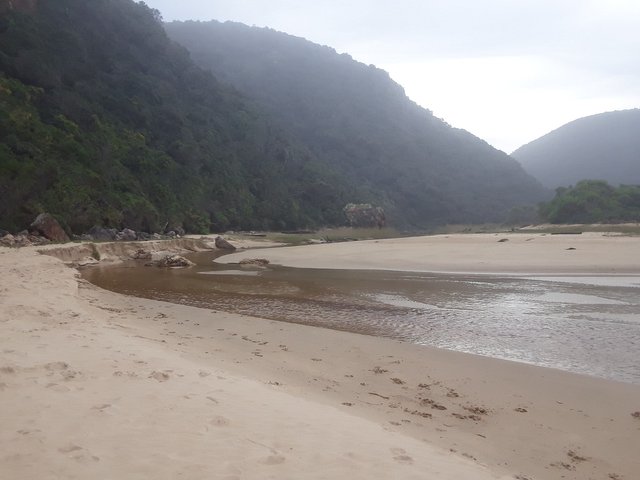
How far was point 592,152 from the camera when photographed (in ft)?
526

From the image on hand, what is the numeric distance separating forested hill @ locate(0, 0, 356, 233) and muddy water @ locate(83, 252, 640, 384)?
67.3 feet

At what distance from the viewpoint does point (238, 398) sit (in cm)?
431

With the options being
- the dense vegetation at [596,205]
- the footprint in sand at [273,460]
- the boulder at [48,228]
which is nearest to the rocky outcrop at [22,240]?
the boulder at [48,228]

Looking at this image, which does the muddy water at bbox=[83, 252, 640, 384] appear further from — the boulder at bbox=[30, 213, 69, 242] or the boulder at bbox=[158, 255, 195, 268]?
the boulder at bbox=[30, 213, 69, 242]

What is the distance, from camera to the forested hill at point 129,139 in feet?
113

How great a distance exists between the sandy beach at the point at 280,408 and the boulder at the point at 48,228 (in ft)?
66.9

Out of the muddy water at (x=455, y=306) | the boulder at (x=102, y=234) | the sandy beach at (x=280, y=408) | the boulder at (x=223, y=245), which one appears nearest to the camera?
the sandy beach at (x=280, y=408)

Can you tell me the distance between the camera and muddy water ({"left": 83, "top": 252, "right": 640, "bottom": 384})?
7.49m

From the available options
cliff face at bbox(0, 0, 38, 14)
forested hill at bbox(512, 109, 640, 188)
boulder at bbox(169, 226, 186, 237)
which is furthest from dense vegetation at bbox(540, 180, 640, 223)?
forested hill at bbox(512, 109, 640, 188)

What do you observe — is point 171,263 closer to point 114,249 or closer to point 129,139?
point 114,249

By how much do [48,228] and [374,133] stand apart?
353ft

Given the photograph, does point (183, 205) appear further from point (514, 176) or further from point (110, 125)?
point (514, 176)

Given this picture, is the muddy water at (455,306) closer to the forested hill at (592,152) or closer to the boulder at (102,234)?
the boulder at (102,234)

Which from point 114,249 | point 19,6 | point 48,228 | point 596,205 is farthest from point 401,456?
point 596,205
